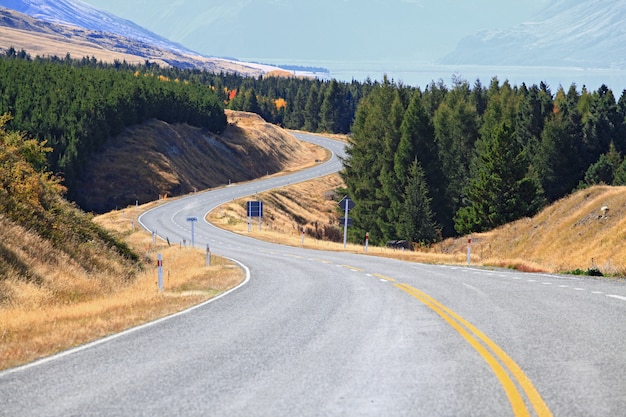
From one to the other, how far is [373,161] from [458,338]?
6648 centimetres

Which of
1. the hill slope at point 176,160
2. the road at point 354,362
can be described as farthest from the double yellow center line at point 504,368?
the hill slope at point 176,160

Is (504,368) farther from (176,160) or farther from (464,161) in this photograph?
(176,160)

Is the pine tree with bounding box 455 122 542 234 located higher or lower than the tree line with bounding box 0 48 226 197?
lower

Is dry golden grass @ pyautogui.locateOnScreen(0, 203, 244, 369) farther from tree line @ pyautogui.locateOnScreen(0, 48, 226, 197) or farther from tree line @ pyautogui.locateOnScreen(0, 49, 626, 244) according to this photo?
tree line @ pyautogui.locateOnScreen(0, 48, 226, 197)

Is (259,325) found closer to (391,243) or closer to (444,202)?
(391,243)

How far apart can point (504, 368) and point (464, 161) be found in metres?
78.8

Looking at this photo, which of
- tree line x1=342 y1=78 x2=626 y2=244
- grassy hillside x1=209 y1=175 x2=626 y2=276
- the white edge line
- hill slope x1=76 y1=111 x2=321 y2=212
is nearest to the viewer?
the white edge line

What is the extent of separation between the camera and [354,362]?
9.74 metres

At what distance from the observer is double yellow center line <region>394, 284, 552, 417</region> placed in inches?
298

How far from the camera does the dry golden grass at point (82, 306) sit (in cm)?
1156

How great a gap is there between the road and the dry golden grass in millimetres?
683

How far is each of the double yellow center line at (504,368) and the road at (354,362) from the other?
0.07 feet

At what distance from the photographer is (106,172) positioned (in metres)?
94.5

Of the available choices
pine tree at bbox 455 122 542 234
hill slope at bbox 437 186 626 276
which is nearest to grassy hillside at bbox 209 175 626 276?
hill slope at bbox 437 186 626 276
